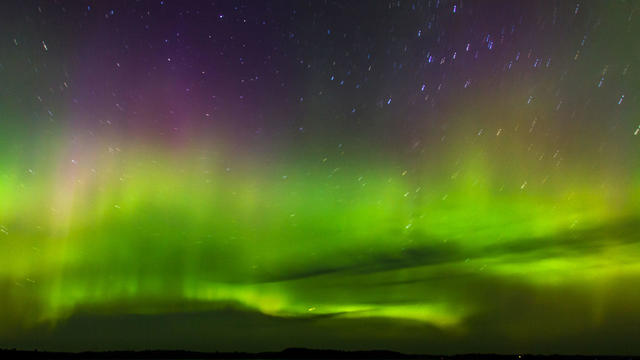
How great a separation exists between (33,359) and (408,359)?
10220cm

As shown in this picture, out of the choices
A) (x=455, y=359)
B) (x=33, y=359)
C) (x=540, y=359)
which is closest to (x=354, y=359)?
(x=455, y=359)

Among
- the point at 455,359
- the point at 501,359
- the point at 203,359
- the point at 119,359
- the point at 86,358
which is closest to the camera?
the point at 86,358

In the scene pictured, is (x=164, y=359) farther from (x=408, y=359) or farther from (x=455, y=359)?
(x=455, y=359)

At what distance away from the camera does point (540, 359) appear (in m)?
106

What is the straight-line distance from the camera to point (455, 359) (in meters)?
118

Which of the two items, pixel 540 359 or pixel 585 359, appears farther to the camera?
pixel 585 359

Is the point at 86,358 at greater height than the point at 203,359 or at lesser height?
greater

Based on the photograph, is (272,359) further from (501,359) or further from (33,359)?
(501,359)

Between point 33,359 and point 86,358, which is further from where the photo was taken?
point 86,358

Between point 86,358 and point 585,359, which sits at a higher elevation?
point 86,358

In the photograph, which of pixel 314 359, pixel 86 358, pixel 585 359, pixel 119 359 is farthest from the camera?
pixel 585 359

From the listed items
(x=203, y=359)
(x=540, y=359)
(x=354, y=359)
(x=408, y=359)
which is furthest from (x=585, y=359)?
(x=203, y=359)

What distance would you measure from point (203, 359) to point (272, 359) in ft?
185

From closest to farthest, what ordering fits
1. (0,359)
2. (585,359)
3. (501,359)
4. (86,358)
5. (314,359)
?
(0,359) → (86,358) → (314,359) → (501,359) → (585,359)
